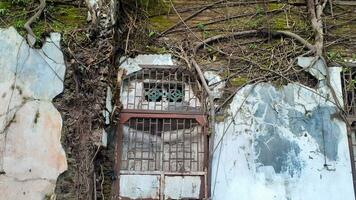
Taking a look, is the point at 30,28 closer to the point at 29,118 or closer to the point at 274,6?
the point at 29,118

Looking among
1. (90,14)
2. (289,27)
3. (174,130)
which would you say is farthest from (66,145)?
(289,27)

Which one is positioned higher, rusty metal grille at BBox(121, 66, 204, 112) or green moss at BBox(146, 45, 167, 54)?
green moss at BBox(146, 45, 167, 54)

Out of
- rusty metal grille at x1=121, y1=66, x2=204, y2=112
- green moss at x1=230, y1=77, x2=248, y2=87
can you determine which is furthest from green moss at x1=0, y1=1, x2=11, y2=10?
green moss at x1=230, y1=77, x2=248, y2=87

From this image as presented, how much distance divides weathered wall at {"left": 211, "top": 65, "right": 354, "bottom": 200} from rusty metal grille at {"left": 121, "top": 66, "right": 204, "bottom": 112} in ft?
1.70

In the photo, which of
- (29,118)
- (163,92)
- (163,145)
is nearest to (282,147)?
(163,145)

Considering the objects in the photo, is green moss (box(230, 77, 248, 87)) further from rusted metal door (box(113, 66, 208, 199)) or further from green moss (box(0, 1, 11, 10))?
green moss (box(0, 1, 11, 10))

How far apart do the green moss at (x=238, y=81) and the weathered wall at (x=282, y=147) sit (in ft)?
0.42

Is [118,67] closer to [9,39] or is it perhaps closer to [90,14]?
[90,14]

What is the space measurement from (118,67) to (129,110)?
0.60 metres

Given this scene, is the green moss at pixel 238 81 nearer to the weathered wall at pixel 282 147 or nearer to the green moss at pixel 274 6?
the weathered wall at pixel 282 147

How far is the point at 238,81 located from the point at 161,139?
124 centimetres

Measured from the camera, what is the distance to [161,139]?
5.56 meters

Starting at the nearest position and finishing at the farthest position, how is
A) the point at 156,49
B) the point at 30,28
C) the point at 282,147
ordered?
the point at 282,147, the point at 30,28, the point at 156,49

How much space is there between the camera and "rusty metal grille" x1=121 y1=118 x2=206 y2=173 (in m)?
5.45
